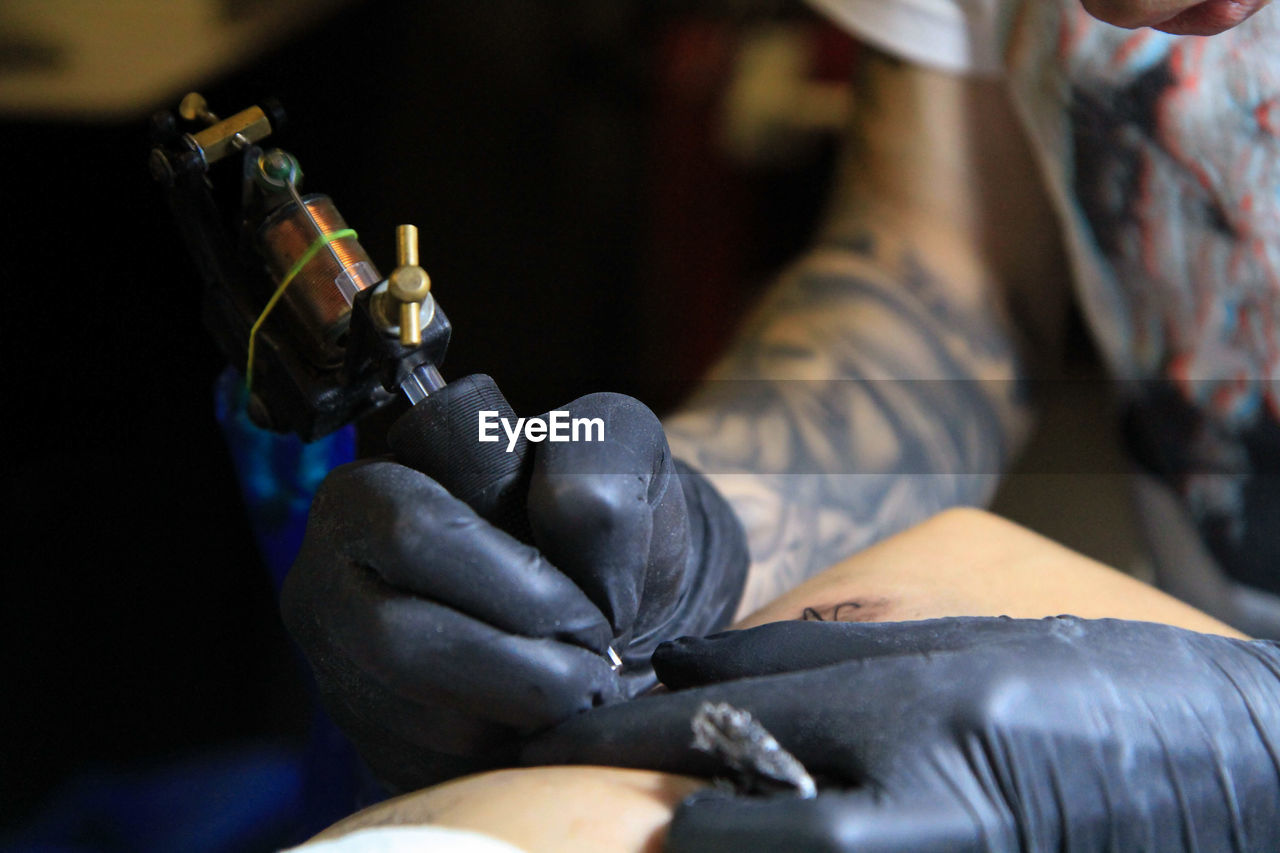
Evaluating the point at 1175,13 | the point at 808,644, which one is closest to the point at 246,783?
the point at 808,644

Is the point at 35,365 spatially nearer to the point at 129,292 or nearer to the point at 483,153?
the point at 129,292

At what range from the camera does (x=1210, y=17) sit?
0.69m

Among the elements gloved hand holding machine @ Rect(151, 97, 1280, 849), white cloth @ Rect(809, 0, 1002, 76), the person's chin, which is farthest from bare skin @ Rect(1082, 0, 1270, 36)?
white cloth @ Rect(809, 0, 1002, 76)

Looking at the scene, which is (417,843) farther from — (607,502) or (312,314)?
(312,314)

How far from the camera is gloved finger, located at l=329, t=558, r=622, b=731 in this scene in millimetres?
582

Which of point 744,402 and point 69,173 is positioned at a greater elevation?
point 69,173

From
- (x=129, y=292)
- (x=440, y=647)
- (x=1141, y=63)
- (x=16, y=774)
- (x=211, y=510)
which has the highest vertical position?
(x=1141, y=63)

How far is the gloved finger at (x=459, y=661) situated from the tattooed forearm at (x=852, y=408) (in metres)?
0.47

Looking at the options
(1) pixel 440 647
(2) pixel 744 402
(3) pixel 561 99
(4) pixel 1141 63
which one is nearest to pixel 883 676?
(1) pixel 440 647

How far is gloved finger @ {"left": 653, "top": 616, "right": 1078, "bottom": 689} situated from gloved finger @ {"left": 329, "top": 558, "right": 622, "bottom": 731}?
0.08m

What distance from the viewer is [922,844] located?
1.67 ft

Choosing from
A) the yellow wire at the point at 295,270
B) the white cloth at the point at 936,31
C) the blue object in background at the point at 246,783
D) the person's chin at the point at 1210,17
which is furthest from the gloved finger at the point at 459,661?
the white cloth at the point at 936,31

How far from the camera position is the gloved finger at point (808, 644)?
623 mm

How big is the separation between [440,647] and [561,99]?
1653 mm
